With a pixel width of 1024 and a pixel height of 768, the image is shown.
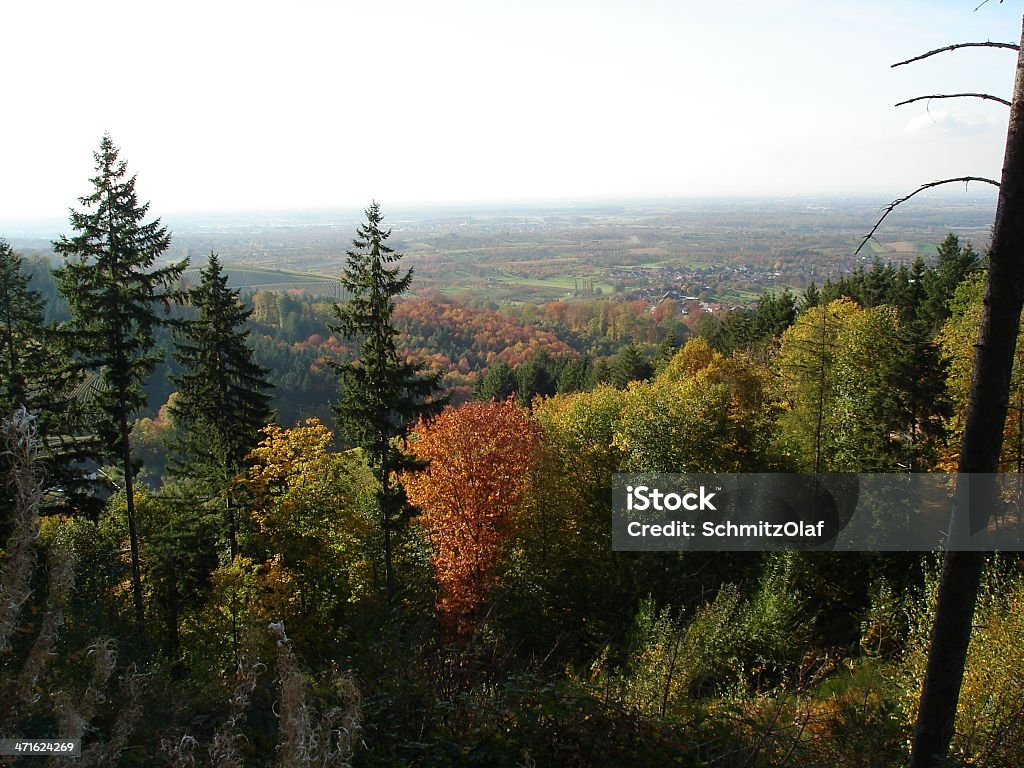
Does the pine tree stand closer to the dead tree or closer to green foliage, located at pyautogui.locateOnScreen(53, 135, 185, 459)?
green foliage, located at pyautogui.locateOnScreen(53, 135, 185, 459)

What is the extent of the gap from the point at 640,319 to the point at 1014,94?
98984mm

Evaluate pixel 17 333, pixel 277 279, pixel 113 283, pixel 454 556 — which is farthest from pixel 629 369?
pixel 277 279

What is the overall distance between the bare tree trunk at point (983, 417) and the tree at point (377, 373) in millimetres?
11622

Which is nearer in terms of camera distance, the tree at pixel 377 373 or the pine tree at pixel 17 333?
the pine tree at pixel 17 333

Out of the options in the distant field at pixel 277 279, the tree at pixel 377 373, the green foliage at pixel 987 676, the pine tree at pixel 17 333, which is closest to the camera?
the green foliage at pixel 987 676

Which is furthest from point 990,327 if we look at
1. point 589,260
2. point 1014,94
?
point 589,260

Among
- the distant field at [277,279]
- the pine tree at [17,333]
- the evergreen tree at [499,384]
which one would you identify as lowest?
the evergreen tree at [499,384]

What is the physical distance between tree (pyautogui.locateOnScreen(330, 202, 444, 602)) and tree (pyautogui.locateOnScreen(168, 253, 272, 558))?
2.56m

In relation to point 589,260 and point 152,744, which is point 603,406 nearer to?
point 152,744

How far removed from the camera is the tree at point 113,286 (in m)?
12.0

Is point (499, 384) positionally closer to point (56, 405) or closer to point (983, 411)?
point (56, 405)

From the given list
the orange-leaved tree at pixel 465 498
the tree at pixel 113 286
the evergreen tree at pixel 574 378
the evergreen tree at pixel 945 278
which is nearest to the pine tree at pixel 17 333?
the tree at pixel 113 286

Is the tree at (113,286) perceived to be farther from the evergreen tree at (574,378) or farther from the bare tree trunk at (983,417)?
the evergreen tree at (574,378)

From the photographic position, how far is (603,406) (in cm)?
2258
